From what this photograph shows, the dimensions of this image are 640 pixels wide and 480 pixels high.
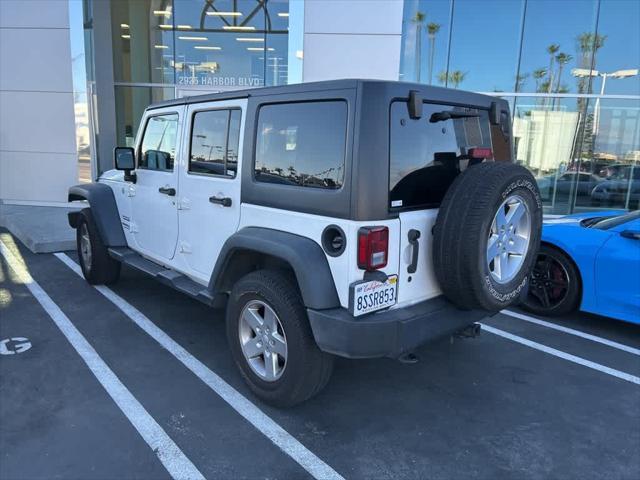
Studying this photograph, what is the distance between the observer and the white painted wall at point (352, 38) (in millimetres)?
8758

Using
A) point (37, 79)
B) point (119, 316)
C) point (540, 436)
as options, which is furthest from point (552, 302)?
point (37, 79)

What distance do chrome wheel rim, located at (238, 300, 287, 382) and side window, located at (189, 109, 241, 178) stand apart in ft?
3.22

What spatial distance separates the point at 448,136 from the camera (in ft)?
10.2

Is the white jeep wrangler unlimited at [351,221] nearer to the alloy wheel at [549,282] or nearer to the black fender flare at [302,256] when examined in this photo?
the black fender flare at [302,256]

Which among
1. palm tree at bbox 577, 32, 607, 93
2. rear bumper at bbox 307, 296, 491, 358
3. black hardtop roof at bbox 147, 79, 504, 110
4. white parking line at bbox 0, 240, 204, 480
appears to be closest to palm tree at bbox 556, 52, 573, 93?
palm tree at bbox 577, 32, 607, 93

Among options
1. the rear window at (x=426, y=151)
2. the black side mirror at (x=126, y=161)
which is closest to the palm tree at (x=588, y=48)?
the rear window at (x=426, y=151)

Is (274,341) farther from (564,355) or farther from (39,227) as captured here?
(39,227)

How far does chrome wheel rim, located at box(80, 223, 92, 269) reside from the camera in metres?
5.51

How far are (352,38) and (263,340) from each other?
→ 7.21 m

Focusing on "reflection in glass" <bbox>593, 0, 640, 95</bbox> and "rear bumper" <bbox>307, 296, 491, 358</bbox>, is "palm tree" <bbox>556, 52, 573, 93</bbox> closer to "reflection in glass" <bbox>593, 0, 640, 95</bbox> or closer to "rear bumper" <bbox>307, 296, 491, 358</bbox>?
"reflection in glass" <bbox>593, 0, 640, 95</bbox>

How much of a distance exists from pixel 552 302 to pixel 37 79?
10.7 m

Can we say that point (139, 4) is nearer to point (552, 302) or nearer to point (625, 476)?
point (552, 302)

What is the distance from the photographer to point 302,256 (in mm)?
A: 2736

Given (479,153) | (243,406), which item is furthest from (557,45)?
(243,406)
